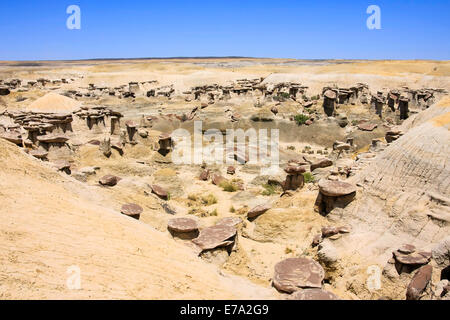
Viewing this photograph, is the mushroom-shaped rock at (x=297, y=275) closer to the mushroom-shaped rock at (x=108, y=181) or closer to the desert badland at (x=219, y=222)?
the desert badland at (x=219, y=222)

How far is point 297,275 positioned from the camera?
6992 millimetres

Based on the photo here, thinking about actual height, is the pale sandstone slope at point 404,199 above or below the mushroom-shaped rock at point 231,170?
above

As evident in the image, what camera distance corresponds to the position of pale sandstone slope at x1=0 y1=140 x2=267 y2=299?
5414 mm

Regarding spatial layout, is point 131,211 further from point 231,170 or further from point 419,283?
point 231,170

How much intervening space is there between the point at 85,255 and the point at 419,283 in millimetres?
6244

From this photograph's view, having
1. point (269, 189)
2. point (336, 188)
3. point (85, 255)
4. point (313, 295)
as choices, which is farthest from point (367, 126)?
point (85, 255)

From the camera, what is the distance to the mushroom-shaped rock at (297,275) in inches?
263

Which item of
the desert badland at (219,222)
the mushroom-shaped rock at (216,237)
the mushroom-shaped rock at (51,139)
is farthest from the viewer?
the mushroom-shaped rock at (51,139)

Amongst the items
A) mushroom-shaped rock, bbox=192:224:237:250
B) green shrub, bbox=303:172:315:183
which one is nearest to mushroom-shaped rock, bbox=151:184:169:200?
mushroom-shaped rock, bbox=192:224:237:250

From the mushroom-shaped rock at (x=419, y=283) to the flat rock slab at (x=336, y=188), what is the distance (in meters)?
2.95

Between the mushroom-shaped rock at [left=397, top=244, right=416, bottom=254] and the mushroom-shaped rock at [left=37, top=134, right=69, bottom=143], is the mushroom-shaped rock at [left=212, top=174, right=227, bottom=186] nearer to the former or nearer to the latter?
the mushroom-shaped rock at [left=37, top=134, right=69, bottom=143]

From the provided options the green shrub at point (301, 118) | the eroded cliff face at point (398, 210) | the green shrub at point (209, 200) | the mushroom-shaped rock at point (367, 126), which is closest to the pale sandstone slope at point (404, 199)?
the eroded cliff face at point (398, 210)
